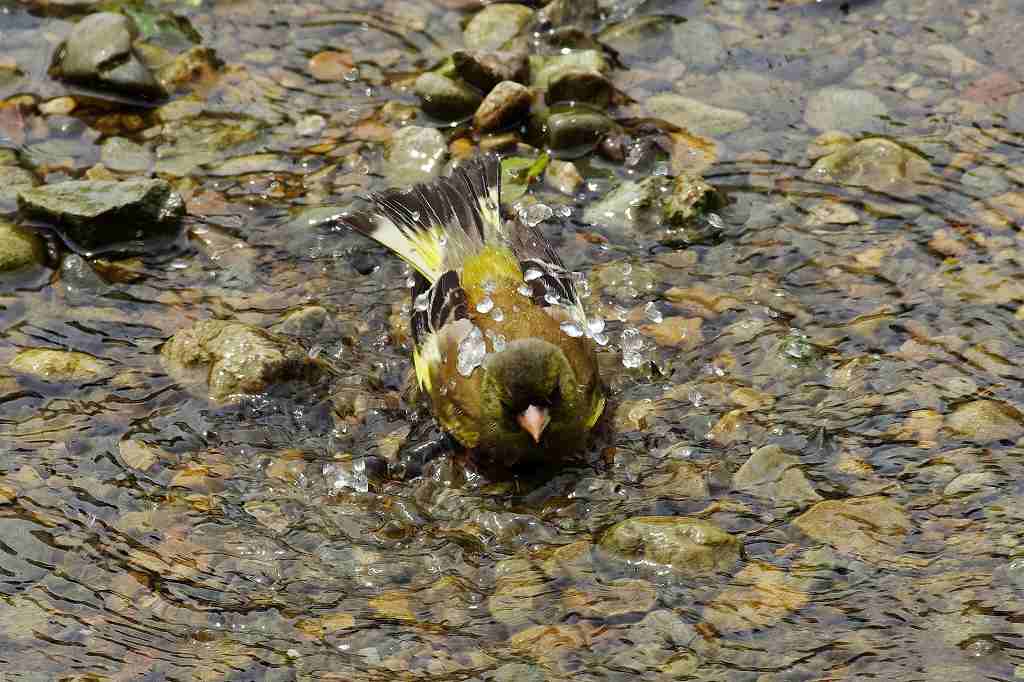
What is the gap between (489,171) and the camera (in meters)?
7.83

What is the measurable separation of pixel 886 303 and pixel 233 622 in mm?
3858

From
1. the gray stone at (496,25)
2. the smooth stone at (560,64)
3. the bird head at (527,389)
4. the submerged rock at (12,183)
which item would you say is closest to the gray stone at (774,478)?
the bird head at (527,389)

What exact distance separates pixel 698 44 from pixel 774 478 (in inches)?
175

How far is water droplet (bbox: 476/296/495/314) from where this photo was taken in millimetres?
7004

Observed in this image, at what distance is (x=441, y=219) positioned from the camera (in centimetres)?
770

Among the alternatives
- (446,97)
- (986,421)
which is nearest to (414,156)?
(446,97)

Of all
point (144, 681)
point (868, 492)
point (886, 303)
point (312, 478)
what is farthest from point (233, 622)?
point (886, 303)

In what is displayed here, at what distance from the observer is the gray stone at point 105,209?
7.84 meters

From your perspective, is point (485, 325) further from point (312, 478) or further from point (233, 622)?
point (233, 622)

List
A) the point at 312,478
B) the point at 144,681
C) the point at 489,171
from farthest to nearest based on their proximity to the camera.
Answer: the point at 489,171 < the point at 312,478 < the point at 144,681

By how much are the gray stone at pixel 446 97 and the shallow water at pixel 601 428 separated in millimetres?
267

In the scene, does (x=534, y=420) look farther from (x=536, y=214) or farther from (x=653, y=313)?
(x=536, y=214)

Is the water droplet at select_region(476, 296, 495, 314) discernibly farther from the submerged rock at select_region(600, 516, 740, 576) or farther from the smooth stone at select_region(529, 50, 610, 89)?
the smooth stone at select_region(529, 50, 610, 89)

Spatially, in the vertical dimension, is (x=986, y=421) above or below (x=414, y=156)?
above
